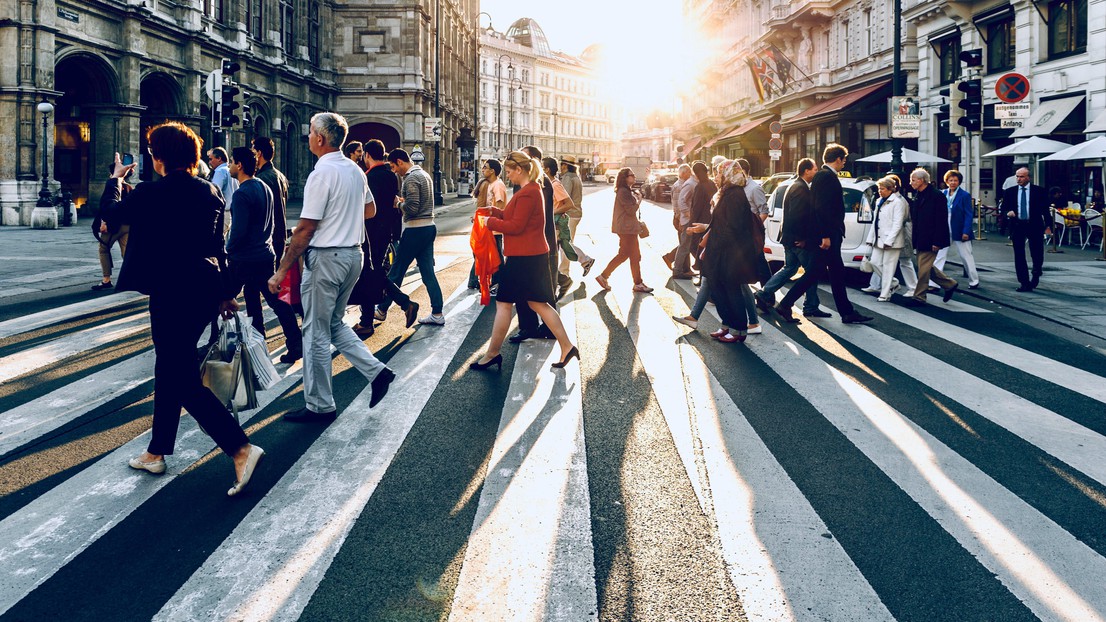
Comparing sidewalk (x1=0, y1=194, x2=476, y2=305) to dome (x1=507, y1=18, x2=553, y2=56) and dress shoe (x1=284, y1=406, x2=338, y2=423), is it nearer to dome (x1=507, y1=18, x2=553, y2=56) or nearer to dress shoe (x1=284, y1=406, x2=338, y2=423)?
dress shoe (x1=284, y1=406, x2=338, y2=423)

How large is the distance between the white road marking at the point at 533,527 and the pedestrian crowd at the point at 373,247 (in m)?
1.08

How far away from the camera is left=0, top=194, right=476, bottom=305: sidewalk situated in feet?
38.1

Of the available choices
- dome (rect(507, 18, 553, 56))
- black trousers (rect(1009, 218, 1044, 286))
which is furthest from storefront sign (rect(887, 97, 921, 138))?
dome (rect(507, 18, 553, 56))

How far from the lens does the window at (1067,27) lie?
20531 mm

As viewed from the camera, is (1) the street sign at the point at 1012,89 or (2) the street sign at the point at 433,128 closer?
(1) the street sign at the point at 1012,89

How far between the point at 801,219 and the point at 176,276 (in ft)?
22.4

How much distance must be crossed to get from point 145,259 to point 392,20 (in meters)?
42.4

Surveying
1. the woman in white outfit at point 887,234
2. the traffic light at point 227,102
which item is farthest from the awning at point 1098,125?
the traffic light at point 227,102

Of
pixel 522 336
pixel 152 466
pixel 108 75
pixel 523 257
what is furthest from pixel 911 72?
pixel 152 466

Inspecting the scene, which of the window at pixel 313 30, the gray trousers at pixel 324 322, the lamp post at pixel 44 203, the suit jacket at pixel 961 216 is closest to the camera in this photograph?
the gray trousers at pixel 324 322

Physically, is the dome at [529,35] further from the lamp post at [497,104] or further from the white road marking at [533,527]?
the white road marking at [533,527]

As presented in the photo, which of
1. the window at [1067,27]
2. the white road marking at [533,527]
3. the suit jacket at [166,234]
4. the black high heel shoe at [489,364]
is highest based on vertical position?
the window at [1067,27]

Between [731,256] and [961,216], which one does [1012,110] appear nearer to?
[961,216]

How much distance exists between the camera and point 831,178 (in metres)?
9.53
